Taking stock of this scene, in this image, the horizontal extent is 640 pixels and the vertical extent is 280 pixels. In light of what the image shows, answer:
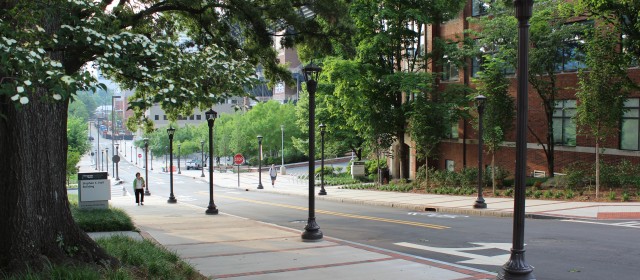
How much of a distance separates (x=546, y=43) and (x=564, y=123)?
16.4 feet

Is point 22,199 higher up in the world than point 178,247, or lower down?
higher up

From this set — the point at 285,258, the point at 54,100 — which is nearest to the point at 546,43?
the point at 285,258

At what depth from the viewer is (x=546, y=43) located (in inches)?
1005

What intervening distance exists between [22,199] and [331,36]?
41.3 ft

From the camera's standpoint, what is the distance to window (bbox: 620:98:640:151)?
81.6 feet

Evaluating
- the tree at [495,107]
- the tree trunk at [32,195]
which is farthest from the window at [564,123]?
the tree trunk at [32,195]

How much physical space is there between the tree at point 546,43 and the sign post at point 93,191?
Answer: 59.3 ft

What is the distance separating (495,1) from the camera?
96.7ft

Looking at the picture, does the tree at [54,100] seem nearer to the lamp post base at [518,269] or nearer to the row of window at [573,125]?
the lamp post base at [518,269]

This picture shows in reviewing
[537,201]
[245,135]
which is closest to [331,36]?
[537,201]

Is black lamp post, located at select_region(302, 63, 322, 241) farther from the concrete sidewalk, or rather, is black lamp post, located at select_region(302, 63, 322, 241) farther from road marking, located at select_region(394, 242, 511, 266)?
road marking, located at select_region(394, 242, 511, 266)

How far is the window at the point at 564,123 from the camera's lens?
2791 centimetres

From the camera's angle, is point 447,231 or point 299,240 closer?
point 299,240

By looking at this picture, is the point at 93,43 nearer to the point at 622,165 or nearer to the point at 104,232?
the point at 104,232
